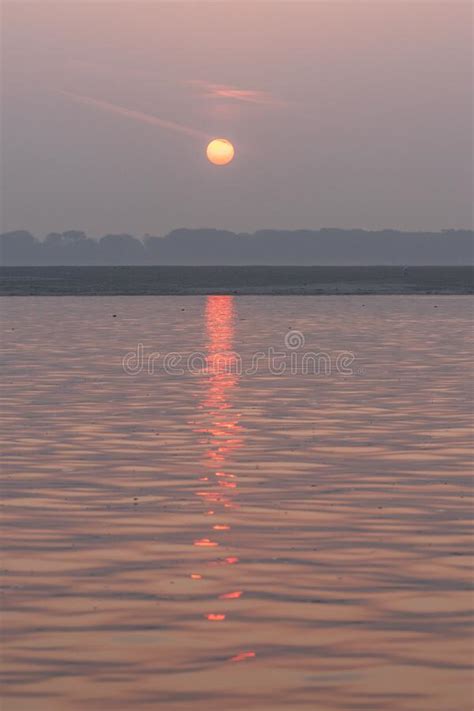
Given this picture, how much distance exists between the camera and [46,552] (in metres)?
15.4

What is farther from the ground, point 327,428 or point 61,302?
point 61,302

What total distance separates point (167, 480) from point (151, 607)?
23.8 feet

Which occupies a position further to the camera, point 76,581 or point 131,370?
point 131,370

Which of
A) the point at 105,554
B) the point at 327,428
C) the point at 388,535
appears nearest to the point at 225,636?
the point at 105,554

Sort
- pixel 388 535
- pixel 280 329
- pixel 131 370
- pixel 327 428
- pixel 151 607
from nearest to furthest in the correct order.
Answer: pixel 151 607, pixel 388 535, pixel 327 428, pixel 131 370, pixel 280 329

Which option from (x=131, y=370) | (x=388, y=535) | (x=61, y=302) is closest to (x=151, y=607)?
(x=388, y=535)

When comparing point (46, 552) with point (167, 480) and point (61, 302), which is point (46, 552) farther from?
point (61, 302)

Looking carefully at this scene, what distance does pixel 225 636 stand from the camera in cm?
1208

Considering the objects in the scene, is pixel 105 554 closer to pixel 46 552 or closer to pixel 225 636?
pixel 46 552

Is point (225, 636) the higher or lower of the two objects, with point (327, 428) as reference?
lower

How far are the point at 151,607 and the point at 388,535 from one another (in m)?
3.93

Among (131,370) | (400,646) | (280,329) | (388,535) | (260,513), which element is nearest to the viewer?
(400,646)

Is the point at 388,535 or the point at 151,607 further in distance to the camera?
the point at 388,535

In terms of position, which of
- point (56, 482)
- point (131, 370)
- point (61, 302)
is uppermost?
point (61, 302)
